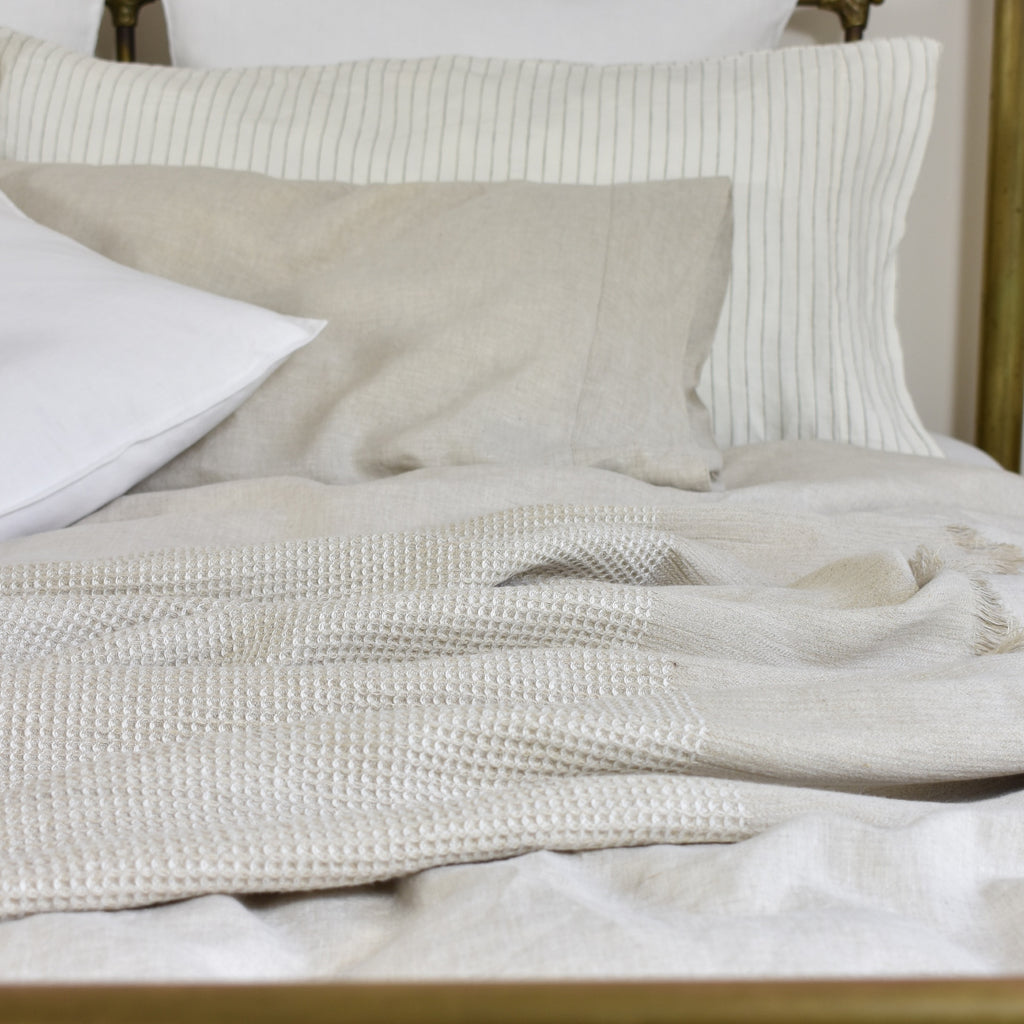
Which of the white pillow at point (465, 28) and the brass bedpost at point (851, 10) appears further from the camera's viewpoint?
the brass bedpost at point (851, 10)

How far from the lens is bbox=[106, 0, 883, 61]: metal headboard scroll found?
182 cm

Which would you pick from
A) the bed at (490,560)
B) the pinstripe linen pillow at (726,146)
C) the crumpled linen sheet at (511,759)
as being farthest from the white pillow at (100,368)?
the pinstripe linen pillow at (726,146)

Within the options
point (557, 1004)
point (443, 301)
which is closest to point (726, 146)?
point (443, 301)

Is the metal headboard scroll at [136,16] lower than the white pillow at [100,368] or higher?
higher

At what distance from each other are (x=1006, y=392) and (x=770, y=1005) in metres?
1.85

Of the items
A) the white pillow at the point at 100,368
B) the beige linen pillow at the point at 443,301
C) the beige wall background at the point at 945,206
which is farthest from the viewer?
the beige wall background at the point at 945,206

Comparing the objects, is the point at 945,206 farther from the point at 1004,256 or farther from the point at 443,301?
the point at 443,301

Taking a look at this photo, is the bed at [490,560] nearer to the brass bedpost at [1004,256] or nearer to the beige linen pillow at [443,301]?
the beige linen pillow at [443,301]

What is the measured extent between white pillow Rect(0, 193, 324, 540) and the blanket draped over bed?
17 cm

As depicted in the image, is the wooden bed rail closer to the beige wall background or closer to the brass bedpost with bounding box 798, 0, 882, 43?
the brass bedpost with bounding box 798, 0, 882, 43

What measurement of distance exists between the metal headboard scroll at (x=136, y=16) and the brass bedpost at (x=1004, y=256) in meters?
0.21

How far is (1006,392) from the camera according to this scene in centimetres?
188

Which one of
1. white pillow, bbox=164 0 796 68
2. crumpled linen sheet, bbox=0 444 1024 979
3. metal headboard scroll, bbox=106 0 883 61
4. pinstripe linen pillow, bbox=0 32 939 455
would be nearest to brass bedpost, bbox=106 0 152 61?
metal headboard scroll, bbox=106 0 883 61

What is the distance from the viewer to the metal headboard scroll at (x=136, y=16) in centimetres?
182
